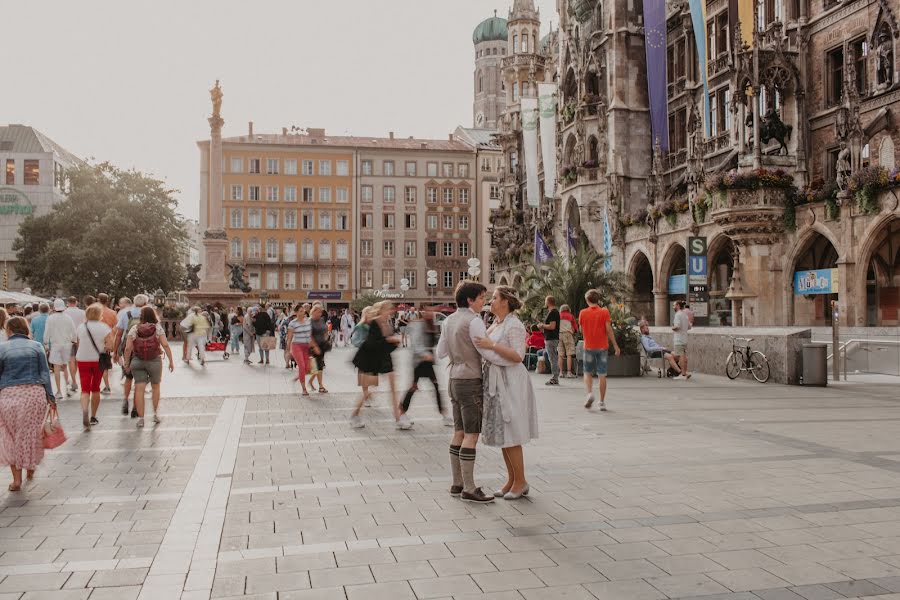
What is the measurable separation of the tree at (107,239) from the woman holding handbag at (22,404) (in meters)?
50.3

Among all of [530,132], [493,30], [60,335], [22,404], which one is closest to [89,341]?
[60,335]

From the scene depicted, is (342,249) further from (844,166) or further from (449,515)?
(449,515)

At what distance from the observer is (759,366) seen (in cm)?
1827

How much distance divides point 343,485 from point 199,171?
269ft

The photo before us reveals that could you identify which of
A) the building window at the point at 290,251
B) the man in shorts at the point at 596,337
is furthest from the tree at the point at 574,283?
the building window at the point at 290,251

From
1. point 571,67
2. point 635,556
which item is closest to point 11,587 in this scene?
point 635,556

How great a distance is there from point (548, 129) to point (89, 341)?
3458 centimetres

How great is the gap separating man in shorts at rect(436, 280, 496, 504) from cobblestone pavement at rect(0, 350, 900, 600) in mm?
255

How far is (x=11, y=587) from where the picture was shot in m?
4.86

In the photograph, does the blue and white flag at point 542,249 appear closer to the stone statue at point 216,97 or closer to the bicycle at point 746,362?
the stone statue at point 216,97

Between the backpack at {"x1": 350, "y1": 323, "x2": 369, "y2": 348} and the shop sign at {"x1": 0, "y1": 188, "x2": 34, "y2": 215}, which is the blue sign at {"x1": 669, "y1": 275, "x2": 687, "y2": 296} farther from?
the shop sign at {"x1": 0, "y1": 188, "x2": 34, "y2": 215}

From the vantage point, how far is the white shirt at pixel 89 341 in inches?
465

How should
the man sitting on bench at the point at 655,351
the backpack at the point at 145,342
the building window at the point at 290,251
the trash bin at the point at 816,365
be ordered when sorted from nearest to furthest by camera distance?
the backpack at the point at 145,342, the trash bin at the point at 816,365, the man sitting on bench at the point at 655,351, the building window at the point at 290,251

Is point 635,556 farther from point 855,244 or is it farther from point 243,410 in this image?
point 855,244
